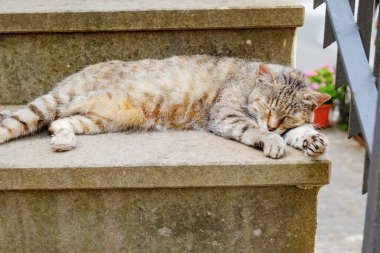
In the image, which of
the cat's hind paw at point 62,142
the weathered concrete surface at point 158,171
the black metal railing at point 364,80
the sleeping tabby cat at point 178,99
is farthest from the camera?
the sleeping tabby cat at point 178,99

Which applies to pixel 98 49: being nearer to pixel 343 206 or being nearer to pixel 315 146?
pixel 315 146

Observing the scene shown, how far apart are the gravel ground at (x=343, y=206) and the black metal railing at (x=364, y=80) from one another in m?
1.91

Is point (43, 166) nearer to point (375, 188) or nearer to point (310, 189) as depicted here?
point (310, 189)

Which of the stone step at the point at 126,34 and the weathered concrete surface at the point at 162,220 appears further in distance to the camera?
the stone step at the point at 126,34

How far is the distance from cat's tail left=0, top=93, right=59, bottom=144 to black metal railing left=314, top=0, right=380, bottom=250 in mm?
1138

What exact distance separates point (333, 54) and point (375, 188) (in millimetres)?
6723

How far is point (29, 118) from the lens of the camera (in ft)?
6.92

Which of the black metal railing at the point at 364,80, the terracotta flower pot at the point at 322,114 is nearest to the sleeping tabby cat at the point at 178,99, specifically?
the black metal railing at the point at 364,80

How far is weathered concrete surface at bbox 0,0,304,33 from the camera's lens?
2.21 metres

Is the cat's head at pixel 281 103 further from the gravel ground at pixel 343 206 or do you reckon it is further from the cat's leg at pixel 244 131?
the gravel ground at pixel 343 206

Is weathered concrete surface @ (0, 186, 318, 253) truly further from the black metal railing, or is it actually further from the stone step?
the stone step

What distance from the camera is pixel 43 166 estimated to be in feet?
5.80

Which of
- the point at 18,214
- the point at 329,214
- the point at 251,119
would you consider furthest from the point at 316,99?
the point at 329,214

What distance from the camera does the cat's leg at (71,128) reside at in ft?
6.21
